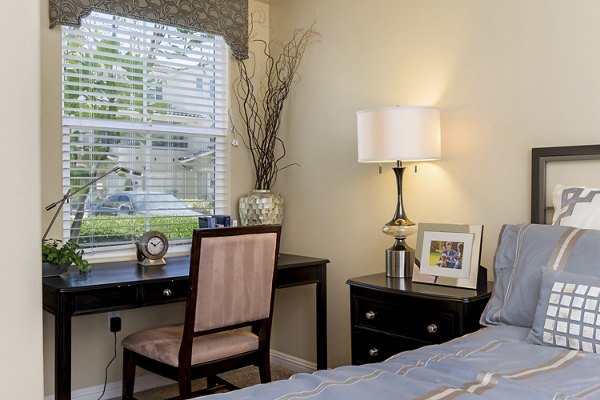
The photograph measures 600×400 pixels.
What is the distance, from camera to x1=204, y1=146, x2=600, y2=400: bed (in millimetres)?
1418

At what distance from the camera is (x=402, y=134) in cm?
275

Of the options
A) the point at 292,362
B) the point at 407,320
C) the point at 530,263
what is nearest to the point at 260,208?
the point at 292,362

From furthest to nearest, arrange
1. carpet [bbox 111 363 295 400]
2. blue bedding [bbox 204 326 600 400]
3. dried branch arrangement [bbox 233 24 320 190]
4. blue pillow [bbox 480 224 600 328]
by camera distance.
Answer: dried branch arrangement [bbox 233 24 320 190], carpet [bbox 111 363 295 400], blue pillow [bbox 480 224 600 328], blue bedding [bbox 204 326 600 400]

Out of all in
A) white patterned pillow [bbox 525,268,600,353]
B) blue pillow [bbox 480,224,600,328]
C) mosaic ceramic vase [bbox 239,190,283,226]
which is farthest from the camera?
mosaic ceramic vase [bbox 239,190,283,226]

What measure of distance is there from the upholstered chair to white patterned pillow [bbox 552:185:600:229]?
1254mm

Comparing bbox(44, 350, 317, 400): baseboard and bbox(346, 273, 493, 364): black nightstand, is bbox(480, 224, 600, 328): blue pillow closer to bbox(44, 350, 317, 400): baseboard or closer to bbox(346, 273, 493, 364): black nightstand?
bbox(346, 273, 493, 364): black nightstand

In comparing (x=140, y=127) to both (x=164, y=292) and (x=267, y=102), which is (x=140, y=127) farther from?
(x=164, y=292)

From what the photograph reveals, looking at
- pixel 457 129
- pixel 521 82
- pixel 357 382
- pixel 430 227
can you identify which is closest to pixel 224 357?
pixel 430 227

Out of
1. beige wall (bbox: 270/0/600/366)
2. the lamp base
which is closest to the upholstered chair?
the lamp base

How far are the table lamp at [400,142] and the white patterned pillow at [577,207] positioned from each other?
0.66 metres

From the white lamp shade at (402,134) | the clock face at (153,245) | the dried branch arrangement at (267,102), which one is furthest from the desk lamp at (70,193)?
the white lamp shade at (402,134)

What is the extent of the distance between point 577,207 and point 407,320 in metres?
0.86

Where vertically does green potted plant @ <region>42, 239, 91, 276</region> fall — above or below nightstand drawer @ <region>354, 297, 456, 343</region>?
above

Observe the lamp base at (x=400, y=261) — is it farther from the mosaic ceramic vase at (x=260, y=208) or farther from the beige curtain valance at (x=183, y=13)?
the beige curtain valance at (x=183, y=13)
